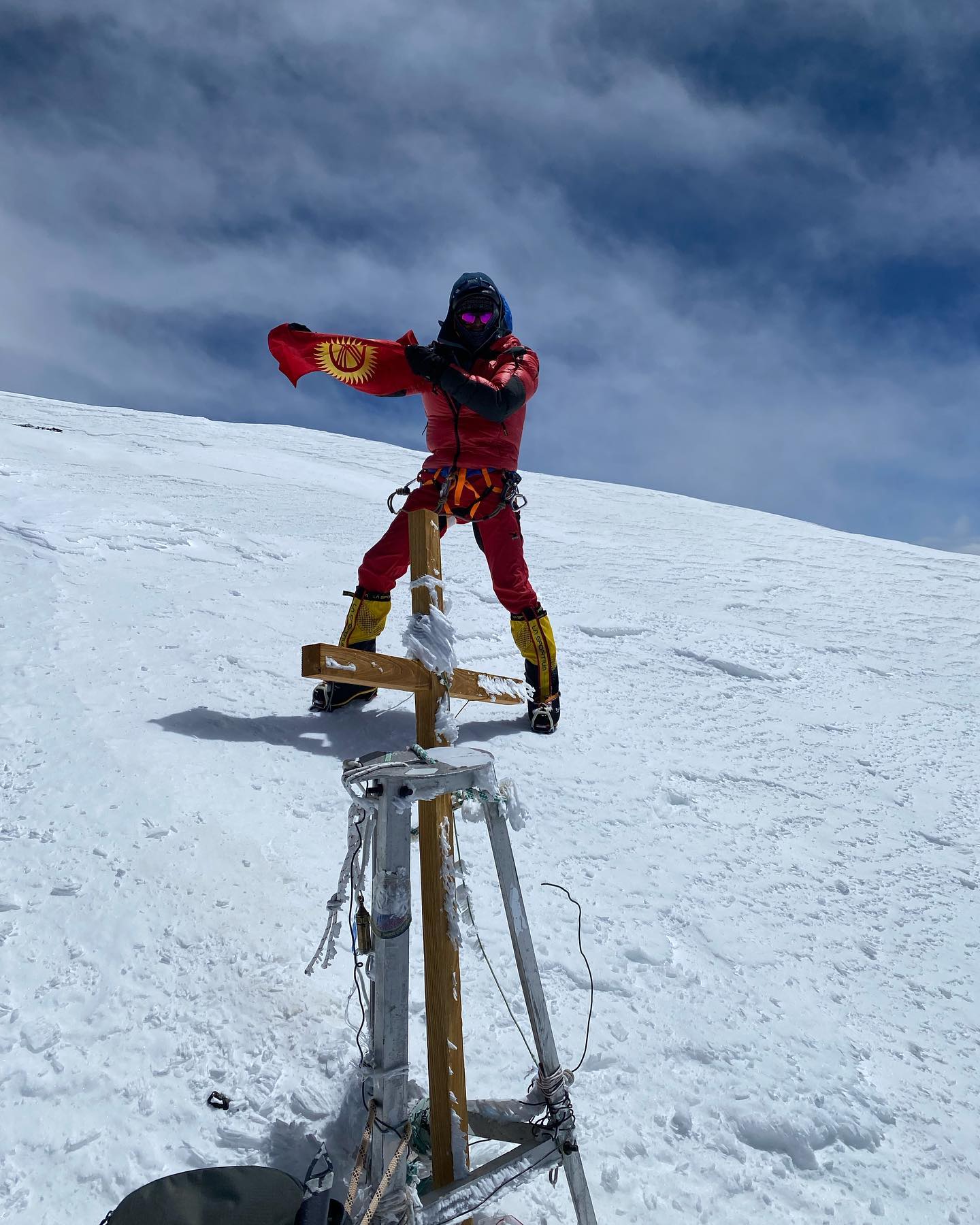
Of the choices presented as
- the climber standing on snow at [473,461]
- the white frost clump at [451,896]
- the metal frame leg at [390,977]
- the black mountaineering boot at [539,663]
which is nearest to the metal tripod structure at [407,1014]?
the metal frame leg at [390,977]

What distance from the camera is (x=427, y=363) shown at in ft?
11.2

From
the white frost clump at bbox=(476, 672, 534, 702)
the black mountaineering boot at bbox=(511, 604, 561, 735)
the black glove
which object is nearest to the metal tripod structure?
the white frost clump at bbox=(476, 672, 534, 702)

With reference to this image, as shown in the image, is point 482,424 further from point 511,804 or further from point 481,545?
point 511,804

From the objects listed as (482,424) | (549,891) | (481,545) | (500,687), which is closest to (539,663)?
(481,545)

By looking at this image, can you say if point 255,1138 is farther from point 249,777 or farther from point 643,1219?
point 249,777

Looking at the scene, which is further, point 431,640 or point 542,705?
point 542,705

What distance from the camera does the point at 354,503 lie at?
31.9 feet

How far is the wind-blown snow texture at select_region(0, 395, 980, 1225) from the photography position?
75.4 inches

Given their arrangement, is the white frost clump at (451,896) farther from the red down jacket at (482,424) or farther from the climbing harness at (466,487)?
the red down jacket at (482,424)

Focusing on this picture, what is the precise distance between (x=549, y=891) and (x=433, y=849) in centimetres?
123

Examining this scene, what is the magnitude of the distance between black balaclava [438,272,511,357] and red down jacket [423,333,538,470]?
0.19ft

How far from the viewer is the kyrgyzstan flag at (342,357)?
360cm

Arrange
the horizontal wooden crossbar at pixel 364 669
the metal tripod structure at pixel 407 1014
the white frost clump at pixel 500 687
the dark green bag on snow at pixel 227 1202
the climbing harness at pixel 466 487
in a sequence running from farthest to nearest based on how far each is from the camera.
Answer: the climbing harness at pixel 466 487 → the white frost clump at pixel 500 687 → the horizontal wooden crossbar at pixel 364 669 → the metal tripod structure at pixel 407 1014 → the dark green bag on snow at pixel 227 1202

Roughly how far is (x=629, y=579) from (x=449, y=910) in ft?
20.1
